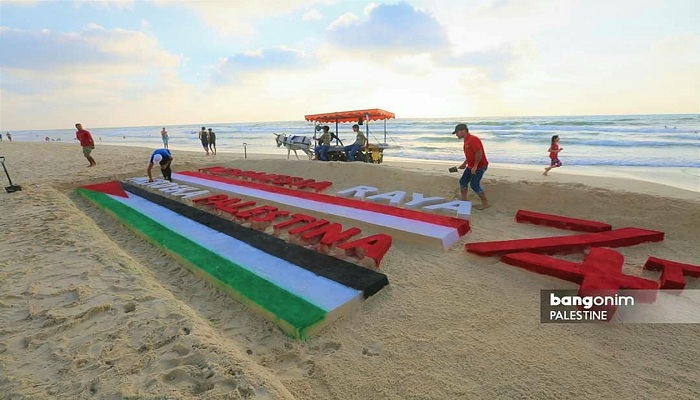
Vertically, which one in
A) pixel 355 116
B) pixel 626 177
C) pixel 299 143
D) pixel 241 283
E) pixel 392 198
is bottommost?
pixel 241 283

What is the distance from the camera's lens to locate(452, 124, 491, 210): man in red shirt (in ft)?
20.1

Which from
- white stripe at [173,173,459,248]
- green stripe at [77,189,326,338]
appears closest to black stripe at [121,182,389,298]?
green stripe at [77,189,326,338]

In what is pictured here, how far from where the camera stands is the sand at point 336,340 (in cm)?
228

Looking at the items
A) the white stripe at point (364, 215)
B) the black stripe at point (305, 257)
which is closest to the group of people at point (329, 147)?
the white stripe at point (364, 215)

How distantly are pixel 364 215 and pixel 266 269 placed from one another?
2476 millimetres

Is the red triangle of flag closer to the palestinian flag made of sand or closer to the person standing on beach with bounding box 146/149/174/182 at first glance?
the person standing on beach with bounding box 146/149/174/182

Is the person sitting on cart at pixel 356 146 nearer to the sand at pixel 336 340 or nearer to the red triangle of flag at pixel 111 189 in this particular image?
the red triangle of flag at pixel 111 189

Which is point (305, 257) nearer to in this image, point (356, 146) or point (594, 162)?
point (356, 146)

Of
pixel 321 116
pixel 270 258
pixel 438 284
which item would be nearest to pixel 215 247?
pixel 270 258

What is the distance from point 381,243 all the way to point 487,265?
55.1 inches

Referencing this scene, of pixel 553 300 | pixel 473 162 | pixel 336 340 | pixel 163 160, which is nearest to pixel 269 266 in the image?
pixel 336 340

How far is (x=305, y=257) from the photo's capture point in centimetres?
429

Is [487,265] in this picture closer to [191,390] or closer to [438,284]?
[438,284]

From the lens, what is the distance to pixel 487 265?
13.6 ft
